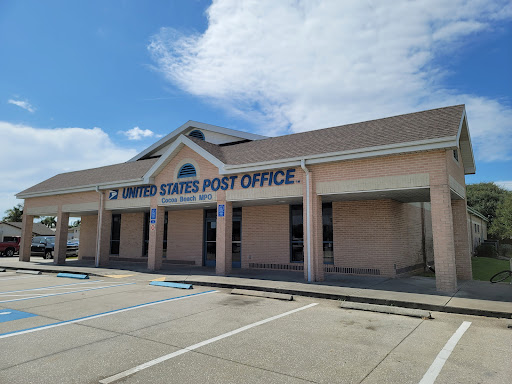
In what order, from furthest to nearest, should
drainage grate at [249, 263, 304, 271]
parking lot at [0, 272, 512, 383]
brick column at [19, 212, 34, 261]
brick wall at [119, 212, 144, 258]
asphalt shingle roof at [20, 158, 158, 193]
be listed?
1. brick column at [19, 212, 34, 261]
2. brick wall at [119, 212, 144, 258]
3. asphalt shingle roof at [20, 158, 158, 193]
4. drainage grate at [249, 263, 304, 271]
5. parking lot at [0, 272, 512, 383]

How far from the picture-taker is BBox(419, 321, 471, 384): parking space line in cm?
447

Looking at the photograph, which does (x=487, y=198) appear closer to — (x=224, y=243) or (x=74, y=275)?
(x=224, y=243)

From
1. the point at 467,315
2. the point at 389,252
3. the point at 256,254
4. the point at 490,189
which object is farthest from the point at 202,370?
the point at 490,189

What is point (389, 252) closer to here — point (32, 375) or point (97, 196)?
point (32, 375)

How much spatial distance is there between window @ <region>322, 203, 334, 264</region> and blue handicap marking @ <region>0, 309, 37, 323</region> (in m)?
11.6

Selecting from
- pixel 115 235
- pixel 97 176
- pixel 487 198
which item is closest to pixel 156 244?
pixel 97 176

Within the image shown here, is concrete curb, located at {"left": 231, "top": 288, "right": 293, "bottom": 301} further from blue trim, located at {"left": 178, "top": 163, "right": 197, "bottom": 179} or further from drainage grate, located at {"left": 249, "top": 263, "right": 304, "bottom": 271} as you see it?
blue trim, located at {"left": 178, "top": 163, "right": 197, "bottom": 179}

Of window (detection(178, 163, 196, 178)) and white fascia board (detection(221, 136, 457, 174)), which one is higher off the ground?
window (detection(178, 163, 196, 178))

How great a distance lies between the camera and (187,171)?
1652 centimetres

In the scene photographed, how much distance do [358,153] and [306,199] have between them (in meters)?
2.58

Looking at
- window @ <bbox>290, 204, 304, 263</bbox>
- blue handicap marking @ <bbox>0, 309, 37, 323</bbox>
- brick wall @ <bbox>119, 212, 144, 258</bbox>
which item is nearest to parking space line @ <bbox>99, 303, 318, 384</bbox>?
blue handicap marking @ <bbox>0, 309, 37, 323</bbox>

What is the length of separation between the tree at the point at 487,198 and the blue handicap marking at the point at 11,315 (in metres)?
62.0

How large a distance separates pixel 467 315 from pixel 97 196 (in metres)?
18.8

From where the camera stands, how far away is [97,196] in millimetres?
19859
